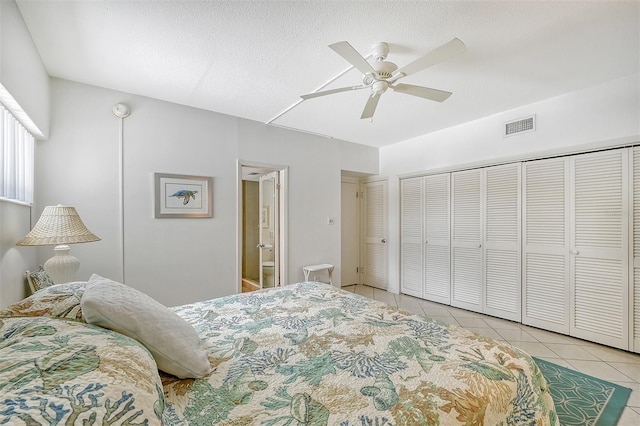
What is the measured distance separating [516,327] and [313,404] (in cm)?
331

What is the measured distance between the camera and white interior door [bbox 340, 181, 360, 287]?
5.17m

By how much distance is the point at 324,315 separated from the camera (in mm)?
1737

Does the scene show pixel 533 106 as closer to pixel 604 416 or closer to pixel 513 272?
pixel 513 272

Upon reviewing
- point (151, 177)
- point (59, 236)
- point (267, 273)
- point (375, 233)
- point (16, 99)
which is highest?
point (16, 99)

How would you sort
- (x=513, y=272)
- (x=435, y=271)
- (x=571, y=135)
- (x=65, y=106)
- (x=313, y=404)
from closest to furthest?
1. (x=313, y=404)
2. (x=65, y=106)
3. (x=571, y=135)
4. (x=513, y=272)
5. (x=435, y=271)

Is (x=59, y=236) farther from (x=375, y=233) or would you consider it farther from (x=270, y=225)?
(x=375, y=233)

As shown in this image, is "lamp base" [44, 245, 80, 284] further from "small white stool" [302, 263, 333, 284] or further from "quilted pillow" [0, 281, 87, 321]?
"small white stool" [302, 263, 333, 284]

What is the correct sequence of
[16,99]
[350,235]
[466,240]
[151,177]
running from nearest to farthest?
[16,99] → [151,177] → [466,240] → [350,235]

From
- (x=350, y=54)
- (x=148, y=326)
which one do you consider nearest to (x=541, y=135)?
(x=350, y=54)

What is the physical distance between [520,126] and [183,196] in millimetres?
3992

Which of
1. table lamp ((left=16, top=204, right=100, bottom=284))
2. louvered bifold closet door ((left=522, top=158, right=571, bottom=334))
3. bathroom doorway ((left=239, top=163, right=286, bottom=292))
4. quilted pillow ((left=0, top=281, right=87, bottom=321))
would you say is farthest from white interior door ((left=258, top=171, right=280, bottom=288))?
louvered bifold closet door ((left=522, top=158, right=571, bottom=334))

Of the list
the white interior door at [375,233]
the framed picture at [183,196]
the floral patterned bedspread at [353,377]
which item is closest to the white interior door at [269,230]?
the framed picture at [183,196]

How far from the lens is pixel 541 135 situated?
3027 mm

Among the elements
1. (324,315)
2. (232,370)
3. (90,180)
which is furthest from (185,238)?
(232,370)
